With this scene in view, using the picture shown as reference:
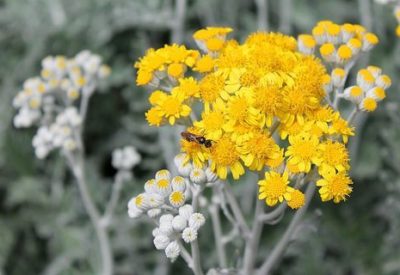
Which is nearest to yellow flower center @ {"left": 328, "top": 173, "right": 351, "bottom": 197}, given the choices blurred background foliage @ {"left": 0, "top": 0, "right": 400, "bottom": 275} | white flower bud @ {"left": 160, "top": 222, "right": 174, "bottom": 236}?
white flower bud @ {"left": 160, "top": 222, "right": 174, "bottom": 236}

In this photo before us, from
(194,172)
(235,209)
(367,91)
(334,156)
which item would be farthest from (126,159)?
(334,156)

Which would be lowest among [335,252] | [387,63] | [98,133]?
[335,252]

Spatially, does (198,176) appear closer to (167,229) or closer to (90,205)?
(167,229)

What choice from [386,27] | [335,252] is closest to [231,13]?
[386,27]

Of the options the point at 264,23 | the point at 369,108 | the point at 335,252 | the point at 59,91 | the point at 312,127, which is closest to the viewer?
the point at 312,127

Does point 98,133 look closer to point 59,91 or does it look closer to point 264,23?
point 59,91

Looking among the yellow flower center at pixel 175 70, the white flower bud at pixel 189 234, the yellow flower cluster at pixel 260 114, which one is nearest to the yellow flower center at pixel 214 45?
the yellow flower cluster at pixel 260 114

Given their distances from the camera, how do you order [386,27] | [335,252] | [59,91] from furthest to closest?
[386,27] < [335,252] < [59,91]
